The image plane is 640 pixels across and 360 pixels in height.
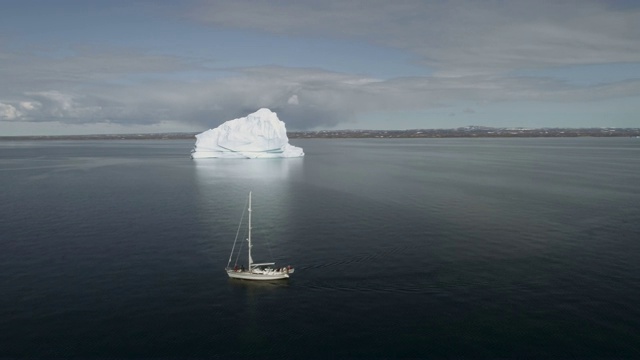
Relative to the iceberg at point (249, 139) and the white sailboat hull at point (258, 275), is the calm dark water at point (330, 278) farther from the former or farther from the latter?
the iceberg at point (249, 139)

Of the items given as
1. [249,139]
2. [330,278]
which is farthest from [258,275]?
Answer: [249,139]

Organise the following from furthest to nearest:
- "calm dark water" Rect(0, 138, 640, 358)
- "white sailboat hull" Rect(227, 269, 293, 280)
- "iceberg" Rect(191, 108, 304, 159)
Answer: "iceberg" Rect(191, 108, 304, 159) → "white sailboat hull" Rect(227, 269, 293, 280) → "calm dark water" Rect(0, 138, 640, 358)

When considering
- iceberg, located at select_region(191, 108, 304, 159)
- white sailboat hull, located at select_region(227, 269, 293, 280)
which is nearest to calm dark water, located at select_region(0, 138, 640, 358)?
white sailboat hull, located at select_region(227, 269, 293, 280)

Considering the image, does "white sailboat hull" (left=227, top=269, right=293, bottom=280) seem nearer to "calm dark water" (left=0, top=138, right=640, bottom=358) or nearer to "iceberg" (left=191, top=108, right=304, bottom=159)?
"calm dark water" (left=0, top=138, right=640, bottom=358)

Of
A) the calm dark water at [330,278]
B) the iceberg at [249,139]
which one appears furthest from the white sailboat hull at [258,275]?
the iceberg at [249,139]

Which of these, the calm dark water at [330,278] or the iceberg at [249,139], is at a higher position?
the iceberg at [249,139]

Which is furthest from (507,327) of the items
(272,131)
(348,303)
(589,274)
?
(272,131)
